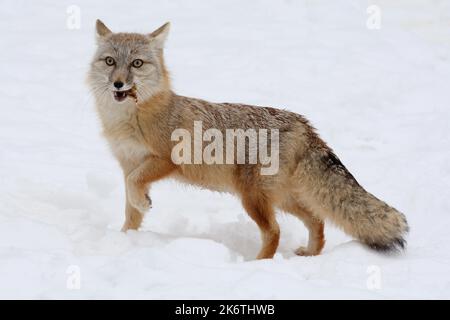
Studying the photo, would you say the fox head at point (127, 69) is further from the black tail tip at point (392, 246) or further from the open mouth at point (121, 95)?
the black tail tip at point (392, 246)

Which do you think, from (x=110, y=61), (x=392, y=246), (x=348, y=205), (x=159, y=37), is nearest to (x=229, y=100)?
(x=159, y=37)

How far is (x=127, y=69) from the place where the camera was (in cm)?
618

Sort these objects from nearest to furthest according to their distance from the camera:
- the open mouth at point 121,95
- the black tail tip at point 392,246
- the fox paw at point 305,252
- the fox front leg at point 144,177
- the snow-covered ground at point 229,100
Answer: the snow-covered ground at point 229,100
the black tail tip at point 392,246
the open mouth at point 121,95
the fox front leg at point 144,177
the fox paw at point 305,252

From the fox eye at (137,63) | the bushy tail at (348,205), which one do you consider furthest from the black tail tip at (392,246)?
the fox eye at (137,63)

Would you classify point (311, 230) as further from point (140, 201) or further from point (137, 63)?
point (137, 63)

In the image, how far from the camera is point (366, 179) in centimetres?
827

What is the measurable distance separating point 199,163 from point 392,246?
192cm

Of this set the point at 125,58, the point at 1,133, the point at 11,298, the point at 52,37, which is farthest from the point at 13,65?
the point at 11,298

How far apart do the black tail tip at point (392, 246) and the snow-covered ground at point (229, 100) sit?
0.08m

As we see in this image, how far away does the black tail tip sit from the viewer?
225 inches

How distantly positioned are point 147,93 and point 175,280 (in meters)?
2.22

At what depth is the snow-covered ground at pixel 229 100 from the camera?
4.77m

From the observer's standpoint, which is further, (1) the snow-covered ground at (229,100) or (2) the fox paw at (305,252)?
(2) the fox paw at (305,252)

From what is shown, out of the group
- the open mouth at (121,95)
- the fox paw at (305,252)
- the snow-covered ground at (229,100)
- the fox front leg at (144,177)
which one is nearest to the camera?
the snow-covered ground at (229,100)
